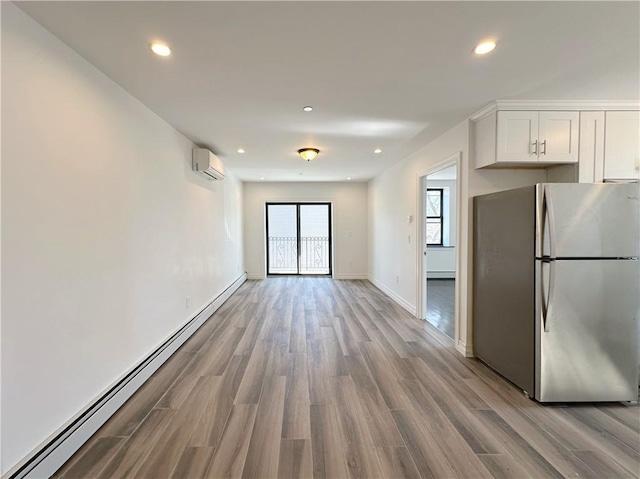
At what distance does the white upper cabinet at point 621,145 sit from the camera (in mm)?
2686

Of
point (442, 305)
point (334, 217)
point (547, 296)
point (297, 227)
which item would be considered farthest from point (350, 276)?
point (547, 296)

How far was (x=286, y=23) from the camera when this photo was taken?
1591 mm

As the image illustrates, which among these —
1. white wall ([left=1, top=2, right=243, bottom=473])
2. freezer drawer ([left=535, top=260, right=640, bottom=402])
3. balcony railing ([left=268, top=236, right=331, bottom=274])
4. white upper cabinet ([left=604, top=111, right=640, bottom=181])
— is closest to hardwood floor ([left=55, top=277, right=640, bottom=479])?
freezer drawer ([left=535, top=260, right=640, bottom=402])

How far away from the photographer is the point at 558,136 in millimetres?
2689

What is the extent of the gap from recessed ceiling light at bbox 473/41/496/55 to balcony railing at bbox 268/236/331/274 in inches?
249

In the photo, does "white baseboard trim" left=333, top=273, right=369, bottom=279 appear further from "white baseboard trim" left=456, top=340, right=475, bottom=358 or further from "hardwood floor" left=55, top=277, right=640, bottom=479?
"white baseboard trim" left=456, top=340, right=475, bottom=358

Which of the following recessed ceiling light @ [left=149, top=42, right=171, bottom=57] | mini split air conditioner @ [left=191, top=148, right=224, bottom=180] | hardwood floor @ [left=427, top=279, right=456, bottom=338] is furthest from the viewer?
hardwood floor @ [left=427, top=279, right=456, bottom=338]

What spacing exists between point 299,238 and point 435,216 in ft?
11.4

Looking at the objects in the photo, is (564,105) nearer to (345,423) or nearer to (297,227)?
(345,423)

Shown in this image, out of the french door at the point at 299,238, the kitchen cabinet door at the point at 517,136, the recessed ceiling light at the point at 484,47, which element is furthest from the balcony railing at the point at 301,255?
the recessed ceiling light at the point at 484,47

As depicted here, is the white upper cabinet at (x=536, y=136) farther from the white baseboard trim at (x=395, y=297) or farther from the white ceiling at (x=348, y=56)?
the white baseboard trim at (x=395, y=297)

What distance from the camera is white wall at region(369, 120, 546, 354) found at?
303 cm

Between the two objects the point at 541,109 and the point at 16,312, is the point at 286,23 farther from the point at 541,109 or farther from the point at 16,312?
the point at 541,109

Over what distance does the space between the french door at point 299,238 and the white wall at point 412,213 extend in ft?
Answer: 4.38
